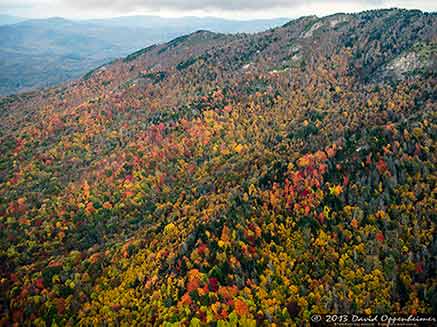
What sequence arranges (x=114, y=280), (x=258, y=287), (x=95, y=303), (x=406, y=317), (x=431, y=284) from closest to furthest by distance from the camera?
(x=406, y=317) → (x=431, y=284) → (x=258, y=287) → (x=95, y=303) → (x=114, y=280)

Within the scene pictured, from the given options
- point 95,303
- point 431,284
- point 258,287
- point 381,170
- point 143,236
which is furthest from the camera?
point 143,236

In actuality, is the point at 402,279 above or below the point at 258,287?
above

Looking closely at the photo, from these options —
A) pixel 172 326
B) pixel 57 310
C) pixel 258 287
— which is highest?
pixel 258 287

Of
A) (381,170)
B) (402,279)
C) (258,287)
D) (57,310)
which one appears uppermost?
(381,170)

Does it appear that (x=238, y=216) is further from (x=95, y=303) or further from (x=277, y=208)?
(x=95, y=303)

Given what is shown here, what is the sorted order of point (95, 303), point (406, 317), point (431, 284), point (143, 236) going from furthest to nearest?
point (143, 236) < point (95, 303) < point (431, 284) < point (406, 317)

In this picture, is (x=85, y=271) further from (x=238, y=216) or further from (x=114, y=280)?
(x=238, y=216)

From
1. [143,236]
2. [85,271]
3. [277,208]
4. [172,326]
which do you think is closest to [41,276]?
[85,271]

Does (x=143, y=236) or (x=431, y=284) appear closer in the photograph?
(x=431, y=284)

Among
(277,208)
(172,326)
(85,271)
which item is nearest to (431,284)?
(277,208)
